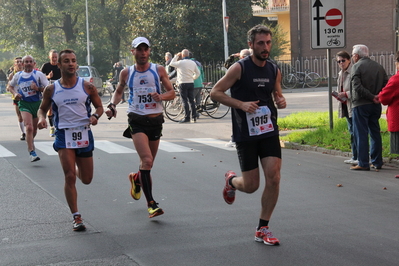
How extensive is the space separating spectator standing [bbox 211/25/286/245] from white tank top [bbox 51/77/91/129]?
1.57m

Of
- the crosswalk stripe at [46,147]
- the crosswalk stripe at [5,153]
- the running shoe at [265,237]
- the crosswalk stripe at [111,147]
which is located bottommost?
the crosswalk stripe at [111,147]

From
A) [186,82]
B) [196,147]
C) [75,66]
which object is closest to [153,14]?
[186,82]

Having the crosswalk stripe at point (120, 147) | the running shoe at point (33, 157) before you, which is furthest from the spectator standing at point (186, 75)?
the running shoe at point (33, 157)

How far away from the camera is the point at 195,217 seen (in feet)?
22.5

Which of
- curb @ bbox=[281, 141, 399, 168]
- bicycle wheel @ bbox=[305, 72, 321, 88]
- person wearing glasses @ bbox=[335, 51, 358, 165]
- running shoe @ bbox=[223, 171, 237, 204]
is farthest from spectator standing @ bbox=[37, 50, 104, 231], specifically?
bicycle wheel @ bbox=[305, 72, 321, 88]

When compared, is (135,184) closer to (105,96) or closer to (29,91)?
(29,91)

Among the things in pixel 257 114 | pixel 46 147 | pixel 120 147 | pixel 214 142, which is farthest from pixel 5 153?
pixel 257 114

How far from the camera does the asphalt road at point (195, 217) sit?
212 inches

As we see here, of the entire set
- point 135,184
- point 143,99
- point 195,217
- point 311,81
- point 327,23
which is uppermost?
point 327,23

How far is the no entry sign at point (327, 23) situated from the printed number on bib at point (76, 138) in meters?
7.70

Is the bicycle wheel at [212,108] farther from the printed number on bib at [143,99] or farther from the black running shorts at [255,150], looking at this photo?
the black running shorts at [255,150]

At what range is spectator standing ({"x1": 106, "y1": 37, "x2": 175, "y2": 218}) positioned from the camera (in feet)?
22.8

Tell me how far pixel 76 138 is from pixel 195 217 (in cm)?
154

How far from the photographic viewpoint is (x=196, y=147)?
524 inches
